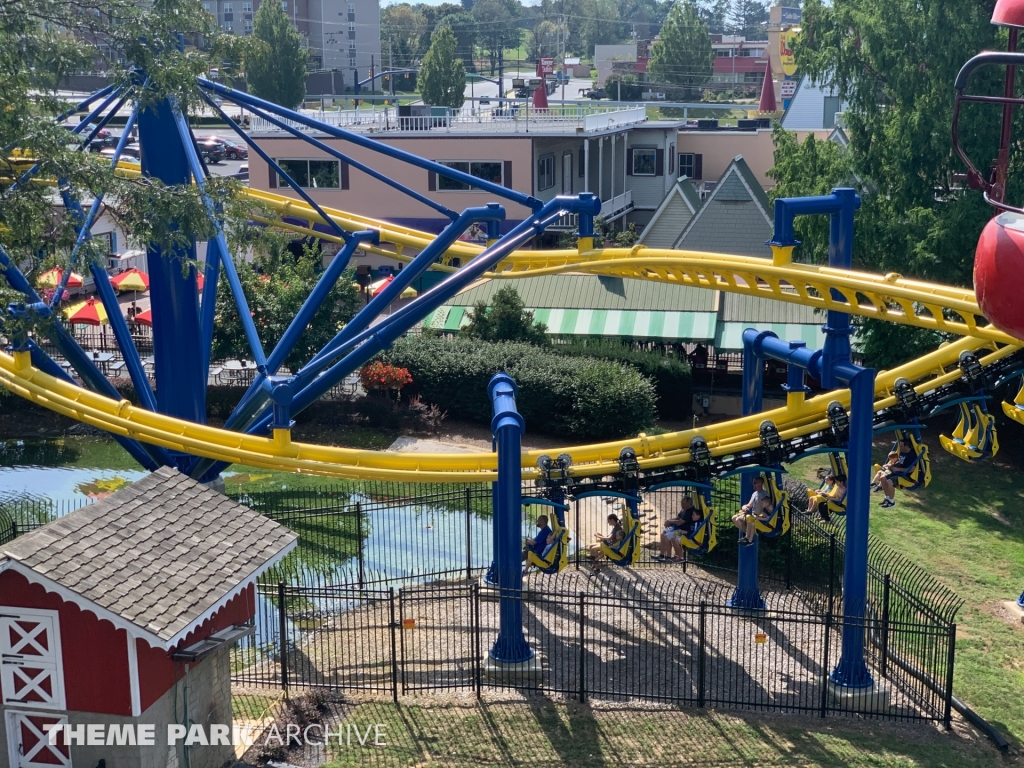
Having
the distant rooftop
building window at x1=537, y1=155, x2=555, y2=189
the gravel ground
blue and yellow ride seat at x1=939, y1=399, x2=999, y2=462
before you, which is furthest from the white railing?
blue and yellow ride seat at x1=939, y1=399, x2=999, y2=462

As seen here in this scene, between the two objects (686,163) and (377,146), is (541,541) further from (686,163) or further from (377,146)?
(686,163)

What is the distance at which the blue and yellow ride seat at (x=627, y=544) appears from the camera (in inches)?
575

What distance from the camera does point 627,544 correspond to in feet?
48.0

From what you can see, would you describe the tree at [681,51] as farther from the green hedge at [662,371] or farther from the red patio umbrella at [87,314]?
the red patio umbrella at [87,314]

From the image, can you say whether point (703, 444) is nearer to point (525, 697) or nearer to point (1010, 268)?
point (525, 697)

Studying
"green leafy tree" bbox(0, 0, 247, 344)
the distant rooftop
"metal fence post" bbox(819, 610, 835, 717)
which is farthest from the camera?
the distant rooftop

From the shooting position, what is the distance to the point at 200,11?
15.1 m

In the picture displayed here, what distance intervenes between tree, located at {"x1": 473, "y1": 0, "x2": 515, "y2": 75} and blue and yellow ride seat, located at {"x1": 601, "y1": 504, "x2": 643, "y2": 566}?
127215 mm

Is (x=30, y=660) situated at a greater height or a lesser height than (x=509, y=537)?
greater

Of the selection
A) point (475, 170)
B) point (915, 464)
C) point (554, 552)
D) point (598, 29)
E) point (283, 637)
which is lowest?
point (283, 637)

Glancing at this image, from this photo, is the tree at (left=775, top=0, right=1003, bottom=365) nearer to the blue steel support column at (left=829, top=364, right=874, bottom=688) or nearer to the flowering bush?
the flowering bush

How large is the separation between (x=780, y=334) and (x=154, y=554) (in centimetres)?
1939

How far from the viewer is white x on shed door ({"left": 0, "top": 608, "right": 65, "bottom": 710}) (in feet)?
34.7

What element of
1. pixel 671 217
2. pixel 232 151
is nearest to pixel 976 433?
pixel 671 217
